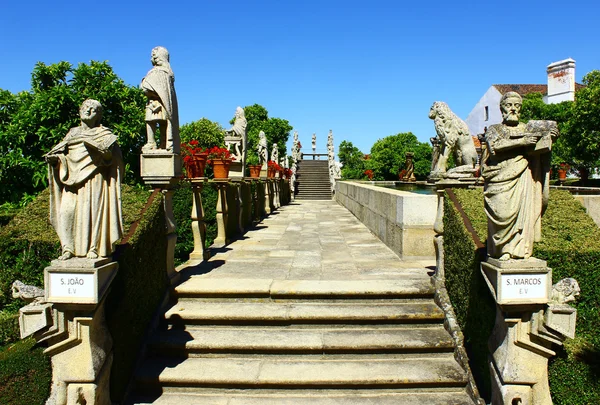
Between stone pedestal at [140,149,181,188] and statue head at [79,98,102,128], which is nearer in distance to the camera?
statue head at [79,98,102,128]

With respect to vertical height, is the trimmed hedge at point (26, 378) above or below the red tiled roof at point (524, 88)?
below

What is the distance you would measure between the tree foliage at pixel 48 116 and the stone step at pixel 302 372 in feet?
33.4

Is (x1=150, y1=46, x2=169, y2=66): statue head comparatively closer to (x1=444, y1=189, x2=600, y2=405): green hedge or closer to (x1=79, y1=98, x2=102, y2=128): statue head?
(x1=79, y1=98, x2=102, y2=128): statue head

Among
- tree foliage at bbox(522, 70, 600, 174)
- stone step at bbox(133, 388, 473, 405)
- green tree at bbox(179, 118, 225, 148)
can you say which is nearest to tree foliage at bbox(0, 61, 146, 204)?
stone step at bbox(133, 388, 473, 405)

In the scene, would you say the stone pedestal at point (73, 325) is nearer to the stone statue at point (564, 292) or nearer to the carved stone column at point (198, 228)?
the carved stone column at point (198, 228)

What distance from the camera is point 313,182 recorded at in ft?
111

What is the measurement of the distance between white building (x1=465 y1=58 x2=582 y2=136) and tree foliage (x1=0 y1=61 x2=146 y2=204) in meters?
34.1

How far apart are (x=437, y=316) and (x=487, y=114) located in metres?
49.3

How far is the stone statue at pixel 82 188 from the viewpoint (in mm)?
3641

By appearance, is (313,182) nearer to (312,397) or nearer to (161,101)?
(161,101)

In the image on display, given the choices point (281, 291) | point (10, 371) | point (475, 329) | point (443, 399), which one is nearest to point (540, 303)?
point (475, 329)

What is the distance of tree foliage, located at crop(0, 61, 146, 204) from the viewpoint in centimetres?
1241

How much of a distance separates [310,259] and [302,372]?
3.43m

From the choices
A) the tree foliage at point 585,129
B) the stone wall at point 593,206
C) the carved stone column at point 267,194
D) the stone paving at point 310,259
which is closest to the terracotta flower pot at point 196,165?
the stone paving at point 310,259
